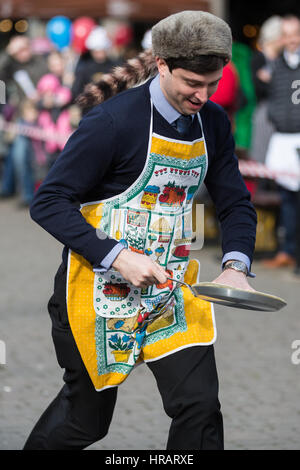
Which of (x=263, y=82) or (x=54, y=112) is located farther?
(x=54, y=112)

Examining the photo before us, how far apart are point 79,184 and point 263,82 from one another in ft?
26.7

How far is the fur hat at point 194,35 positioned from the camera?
3.03 meters

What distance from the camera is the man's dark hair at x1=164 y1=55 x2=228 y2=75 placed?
307 cm

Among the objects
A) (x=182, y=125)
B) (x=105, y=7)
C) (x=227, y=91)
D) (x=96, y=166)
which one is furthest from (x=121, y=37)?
(x=96, y=166)

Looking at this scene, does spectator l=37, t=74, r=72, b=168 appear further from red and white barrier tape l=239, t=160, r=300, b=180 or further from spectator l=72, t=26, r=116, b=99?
red and white barrier tape l=239, t=160, r=300, b=180

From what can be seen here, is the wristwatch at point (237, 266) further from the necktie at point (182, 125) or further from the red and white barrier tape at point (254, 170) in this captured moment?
the red and white barrier tape at point (254, 170)

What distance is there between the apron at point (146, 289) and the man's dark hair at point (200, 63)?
10.2 inches

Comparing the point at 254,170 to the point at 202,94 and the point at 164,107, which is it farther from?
the point at 202,94

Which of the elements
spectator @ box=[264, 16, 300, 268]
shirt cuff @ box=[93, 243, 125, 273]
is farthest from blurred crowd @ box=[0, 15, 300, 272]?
shirt cuff @ box=[93, 243, 125, 273]

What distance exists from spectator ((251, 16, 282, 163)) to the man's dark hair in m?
7.78

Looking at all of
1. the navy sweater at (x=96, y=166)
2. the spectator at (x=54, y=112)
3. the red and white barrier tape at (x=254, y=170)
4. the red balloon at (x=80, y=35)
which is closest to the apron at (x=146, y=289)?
the navy sweater at (x=96, y=166)

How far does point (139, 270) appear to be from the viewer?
3.11 metres

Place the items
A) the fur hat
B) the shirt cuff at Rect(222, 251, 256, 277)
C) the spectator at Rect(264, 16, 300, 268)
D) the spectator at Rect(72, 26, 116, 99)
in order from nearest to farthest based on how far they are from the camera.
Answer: the fur hat < the shirt cuff at Rect(222, 251, 256, 277) < the spectator at Rect(264, 16, 300, 268) < the spectator at Rect(72, 26, 116, 99)

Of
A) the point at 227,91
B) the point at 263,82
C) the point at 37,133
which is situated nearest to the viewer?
the point at 227,91
